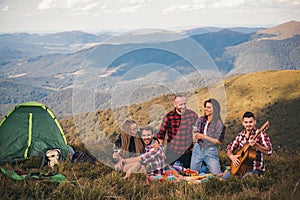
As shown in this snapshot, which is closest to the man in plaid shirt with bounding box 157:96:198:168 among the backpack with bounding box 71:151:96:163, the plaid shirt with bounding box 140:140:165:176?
the plaid shirt with bounding box 140:140:165:176

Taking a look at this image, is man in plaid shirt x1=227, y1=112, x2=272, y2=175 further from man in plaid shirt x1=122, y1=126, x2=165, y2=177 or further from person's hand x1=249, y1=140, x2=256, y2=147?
man in plaid shirt x1=122, y1=126, x2=165, y2=177

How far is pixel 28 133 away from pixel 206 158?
5.49m

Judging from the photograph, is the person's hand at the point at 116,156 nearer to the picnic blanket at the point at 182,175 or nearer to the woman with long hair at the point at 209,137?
the picnic blanket at the point at 182,175

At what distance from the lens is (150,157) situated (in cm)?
689

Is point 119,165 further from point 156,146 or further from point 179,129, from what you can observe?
point 179,129

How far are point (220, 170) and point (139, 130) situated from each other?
6.94 ft

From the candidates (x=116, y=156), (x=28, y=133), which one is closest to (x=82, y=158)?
(x=116, y=156)

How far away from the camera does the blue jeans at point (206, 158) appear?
740cm

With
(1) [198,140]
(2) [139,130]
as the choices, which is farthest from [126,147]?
(1) [198,140]

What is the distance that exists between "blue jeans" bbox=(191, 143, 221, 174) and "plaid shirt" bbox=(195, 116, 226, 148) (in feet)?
0.45

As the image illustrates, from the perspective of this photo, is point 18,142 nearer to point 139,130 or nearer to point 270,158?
point 139,130

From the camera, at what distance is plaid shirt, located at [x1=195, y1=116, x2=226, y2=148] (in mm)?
7227

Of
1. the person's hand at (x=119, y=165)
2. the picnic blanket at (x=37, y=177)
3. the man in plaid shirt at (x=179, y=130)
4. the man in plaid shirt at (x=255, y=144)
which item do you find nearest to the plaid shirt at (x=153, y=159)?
the person's hand at (x=119, y=165)

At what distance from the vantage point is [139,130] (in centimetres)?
730
